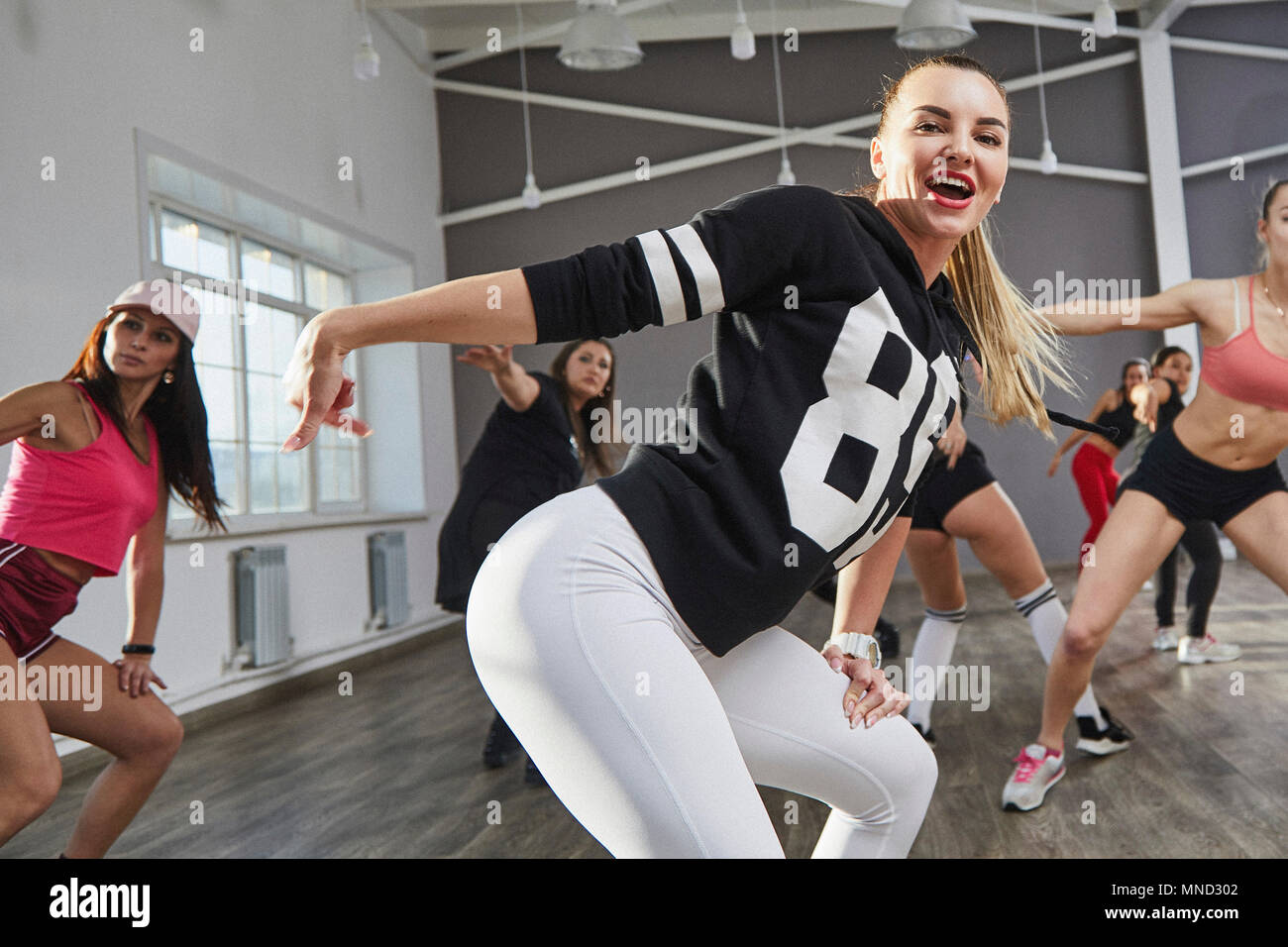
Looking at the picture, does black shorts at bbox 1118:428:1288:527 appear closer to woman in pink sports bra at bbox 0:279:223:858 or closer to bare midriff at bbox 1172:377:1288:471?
bare midriff at bbox 1172:377:1288:471

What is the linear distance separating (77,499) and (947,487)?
95.2 inches

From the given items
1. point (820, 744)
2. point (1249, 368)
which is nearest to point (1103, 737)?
point (1249, 368)

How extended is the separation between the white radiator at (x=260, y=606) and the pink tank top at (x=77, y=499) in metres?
3.26

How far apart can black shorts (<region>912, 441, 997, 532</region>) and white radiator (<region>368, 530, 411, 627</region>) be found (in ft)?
15.4

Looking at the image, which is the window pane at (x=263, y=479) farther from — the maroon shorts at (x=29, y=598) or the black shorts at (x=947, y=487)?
the black shorts at (x=947, y=487)

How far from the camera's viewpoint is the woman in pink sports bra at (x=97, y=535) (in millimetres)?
2107

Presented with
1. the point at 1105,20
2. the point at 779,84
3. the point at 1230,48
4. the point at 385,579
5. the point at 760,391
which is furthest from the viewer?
the point at 779,84

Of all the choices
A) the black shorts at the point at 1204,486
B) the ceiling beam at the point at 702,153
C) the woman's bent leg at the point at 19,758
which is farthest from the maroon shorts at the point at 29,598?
the ceiling beam at the point at 702,153

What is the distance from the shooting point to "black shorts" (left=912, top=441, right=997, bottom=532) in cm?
330

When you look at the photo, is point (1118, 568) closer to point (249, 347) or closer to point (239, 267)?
point (249, 347)

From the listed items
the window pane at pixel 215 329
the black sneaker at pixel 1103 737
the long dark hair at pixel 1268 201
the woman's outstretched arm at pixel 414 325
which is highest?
the window pane at pixel 215 329

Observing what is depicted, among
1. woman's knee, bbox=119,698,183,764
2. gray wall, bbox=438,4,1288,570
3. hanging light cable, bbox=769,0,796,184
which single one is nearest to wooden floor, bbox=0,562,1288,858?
woman's knee, bbox=119,698,183,764

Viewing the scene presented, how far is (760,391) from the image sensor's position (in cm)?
101
